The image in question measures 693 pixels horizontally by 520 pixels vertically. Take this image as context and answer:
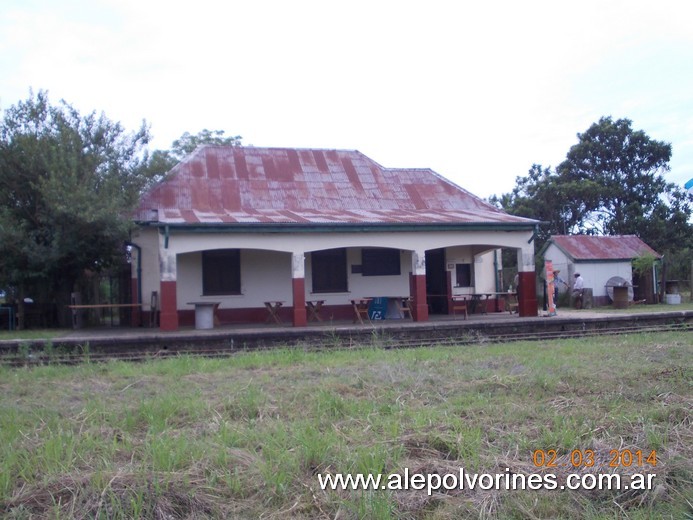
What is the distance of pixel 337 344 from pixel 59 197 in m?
8.76

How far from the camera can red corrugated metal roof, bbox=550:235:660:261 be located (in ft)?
81.6

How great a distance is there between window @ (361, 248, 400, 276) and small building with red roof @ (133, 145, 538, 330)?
0.03 metres

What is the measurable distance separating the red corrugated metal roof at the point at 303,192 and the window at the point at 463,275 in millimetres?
1849

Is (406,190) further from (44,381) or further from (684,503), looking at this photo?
(684,503)

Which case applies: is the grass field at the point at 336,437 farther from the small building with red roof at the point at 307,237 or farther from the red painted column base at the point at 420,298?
the red painted column base at the point at 420,298

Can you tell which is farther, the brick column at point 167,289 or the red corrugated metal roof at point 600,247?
the red corrugated metal roof at point 600,247

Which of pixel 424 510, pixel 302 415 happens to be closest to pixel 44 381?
pixel 302 415

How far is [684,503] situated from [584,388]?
9.65 ft

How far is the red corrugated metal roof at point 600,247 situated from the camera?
24.9 m

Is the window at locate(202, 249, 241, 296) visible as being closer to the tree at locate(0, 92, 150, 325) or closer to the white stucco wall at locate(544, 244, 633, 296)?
the tree at locate(0, 92, 150, 325)
